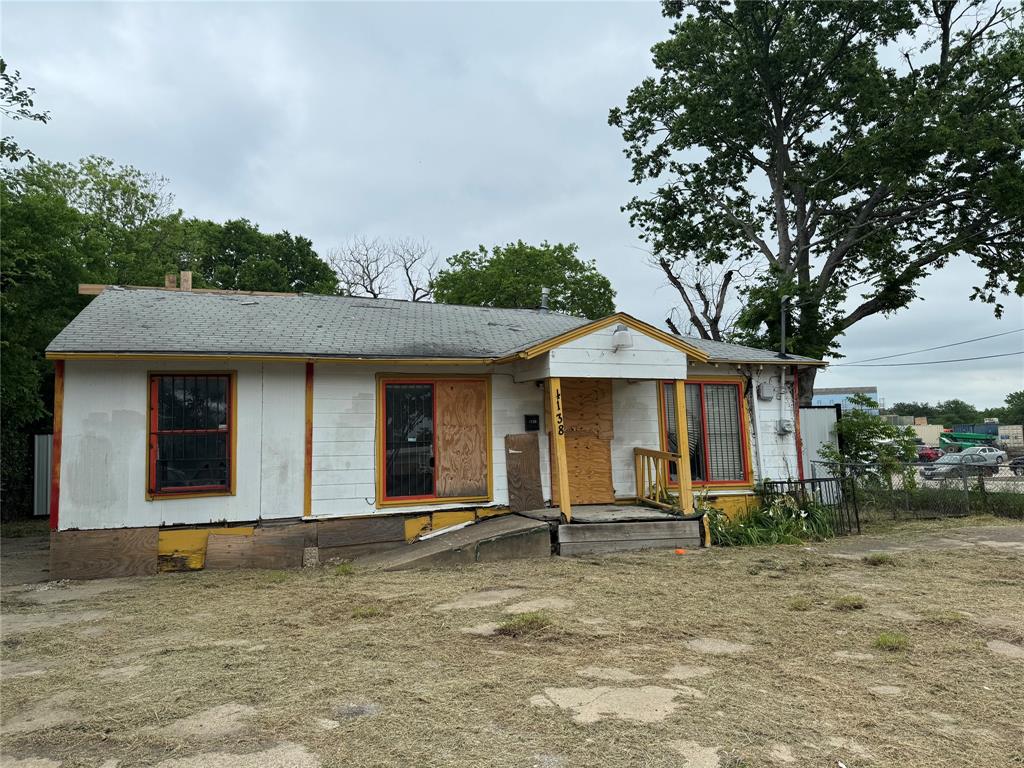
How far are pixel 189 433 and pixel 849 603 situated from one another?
25.7 ft

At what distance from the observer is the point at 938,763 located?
2.91m

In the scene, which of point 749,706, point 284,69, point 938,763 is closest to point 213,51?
point 284,69

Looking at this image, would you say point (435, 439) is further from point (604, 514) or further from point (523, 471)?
point (604, 514)

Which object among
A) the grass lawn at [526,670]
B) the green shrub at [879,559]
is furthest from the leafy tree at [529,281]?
the grass lawn at [526,670]

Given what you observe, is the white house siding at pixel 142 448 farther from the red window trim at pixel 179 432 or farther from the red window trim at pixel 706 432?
the red window trim at pixel 706 432

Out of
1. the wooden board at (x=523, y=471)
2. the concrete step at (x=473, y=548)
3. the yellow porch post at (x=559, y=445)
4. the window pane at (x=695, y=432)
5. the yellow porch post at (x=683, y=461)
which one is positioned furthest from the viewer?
the window pane at (x=695, y=432)

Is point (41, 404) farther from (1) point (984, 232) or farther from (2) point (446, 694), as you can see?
(1) point (984, 232)

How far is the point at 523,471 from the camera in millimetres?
9633

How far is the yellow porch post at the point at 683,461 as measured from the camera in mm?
9328

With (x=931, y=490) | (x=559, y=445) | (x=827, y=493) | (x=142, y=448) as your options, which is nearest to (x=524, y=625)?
(x=559, y=445)

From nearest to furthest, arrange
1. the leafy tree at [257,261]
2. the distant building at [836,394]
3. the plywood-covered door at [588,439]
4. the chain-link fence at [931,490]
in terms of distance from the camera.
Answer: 1. the plywood-covered door at [588,439]
2. the chain-link fence at [931,490]
3. the leafy tree at [257,261]
4. the distant building at [836,394]

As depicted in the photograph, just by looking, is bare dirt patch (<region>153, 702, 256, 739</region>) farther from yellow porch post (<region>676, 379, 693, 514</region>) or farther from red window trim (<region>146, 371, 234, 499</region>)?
yellow porch post (<region>676, 379, 693, 514</region>)

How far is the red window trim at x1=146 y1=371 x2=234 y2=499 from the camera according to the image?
8.10 meters

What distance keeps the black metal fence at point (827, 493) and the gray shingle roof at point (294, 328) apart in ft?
7.10
